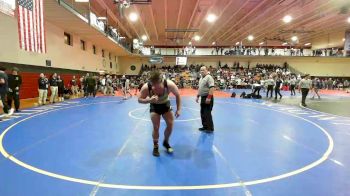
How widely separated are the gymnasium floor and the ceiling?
12.6 metres

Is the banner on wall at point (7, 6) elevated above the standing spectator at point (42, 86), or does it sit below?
above

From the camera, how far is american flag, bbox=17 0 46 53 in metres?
10.2

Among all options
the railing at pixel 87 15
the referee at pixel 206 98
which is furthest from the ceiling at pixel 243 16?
the referee at pixel 206 98

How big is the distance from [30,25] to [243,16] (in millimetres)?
16619

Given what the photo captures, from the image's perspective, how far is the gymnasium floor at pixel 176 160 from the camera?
11.8ft

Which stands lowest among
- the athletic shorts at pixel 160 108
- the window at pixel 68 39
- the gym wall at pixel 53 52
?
the athletic shorts at pixel 160 108

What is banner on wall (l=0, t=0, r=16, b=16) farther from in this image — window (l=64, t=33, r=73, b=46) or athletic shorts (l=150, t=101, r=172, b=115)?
window (l=64, t=33, r=73, b=46)

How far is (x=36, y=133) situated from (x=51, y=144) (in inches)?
55.3

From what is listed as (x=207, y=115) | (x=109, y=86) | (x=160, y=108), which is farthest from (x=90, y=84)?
(x=160, y=108)

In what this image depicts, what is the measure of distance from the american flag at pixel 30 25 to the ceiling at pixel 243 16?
7.13m

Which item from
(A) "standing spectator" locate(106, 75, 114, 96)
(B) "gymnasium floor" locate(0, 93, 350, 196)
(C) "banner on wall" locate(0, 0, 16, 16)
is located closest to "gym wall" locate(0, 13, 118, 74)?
(A) "standing spectator" locate(106, 75, 114, 96)

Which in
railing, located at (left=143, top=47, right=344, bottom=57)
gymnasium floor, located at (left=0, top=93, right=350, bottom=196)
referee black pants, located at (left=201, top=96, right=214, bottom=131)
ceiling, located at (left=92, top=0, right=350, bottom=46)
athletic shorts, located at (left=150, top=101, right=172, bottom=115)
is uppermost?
ceiling, located at (left=92, top=0, right=350, bottom=46)

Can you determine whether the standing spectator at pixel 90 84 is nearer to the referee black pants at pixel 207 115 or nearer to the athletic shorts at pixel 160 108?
the referee black pants at pixel 207 115

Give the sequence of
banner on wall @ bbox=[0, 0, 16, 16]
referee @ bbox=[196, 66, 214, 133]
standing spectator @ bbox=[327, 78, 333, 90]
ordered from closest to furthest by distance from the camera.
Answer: referee @ bbox=[196, 66, 214, 133] < banner on wall @ bbox=[0, 0, 16, 16] < standing spectator @ bbox=[327, 78, 333, 90]
